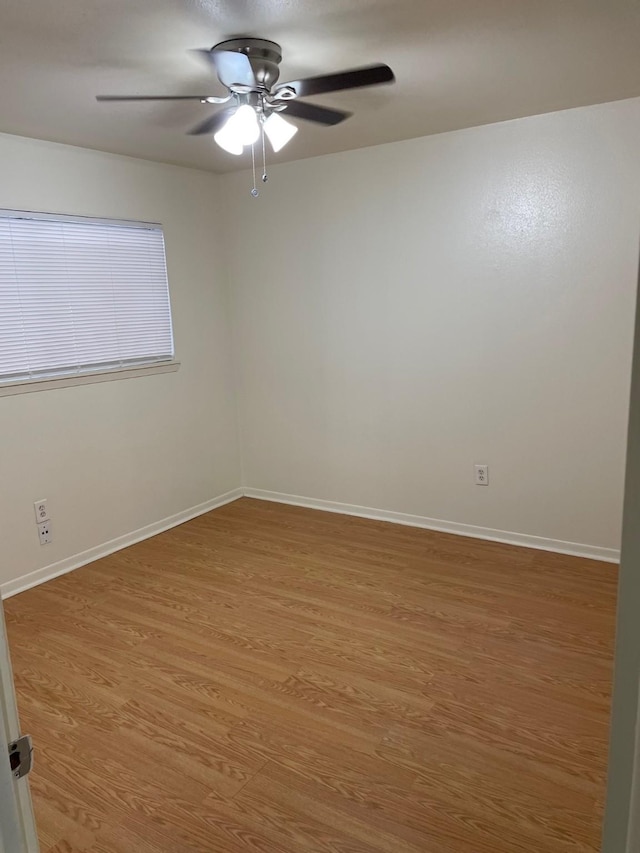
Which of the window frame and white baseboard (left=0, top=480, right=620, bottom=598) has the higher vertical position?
the window frame

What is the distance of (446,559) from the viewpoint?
363cm

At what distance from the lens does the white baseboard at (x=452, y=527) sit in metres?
3.58

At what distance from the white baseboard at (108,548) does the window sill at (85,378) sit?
1.01m

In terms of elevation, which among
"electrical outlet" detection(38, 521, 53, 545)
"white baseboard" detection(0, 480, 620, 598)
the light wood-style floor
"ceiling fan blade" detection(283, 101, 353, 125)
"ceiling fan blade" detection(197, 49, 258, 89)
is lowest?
the light wood-style floor

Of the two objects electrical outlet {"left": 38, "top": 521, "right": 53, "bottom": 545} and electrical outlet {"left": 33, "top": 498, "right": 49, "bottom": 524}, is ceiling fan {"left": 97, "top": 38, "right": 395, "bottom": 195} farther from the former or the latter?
electrical outlet {"left": 38, "top": 521, "right": 53, "bottom": 545}

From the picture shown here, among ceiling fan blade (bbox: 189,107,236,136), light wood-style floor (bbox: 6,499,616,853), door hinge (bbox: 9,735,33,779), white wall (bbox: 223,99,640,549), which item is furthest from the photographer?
white wall (bbox: 223,99,640,549)

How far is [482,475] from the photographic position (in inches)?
152

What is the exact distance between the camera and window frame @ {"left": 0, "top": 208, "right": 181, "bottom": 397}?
3.31 metres

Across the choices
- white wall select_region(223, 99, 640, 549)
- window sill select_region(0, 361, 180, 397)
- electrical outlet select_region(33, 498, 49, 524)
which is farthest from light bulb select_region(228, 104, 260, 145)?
electrical outlet select_region(33, 498, 49, 524)

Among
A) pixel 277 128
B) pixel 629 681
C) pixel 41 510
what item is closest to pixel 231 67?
pixel 277 128

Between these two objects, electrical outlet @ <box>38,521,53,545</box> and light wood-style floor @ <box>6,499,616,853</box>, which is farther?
electrical outlet @ <box>38,521,53,545</box>

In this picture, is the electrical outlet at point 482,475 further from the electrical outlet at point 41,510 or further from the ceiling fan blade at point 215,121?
the electrical outlet at point 41,510

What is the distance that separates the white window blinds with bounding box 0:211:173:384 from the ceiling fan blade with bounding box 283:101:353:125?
1610 millimetres

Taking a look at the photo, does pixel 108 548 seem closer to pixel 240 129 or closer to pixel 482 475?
pixel 482 475
